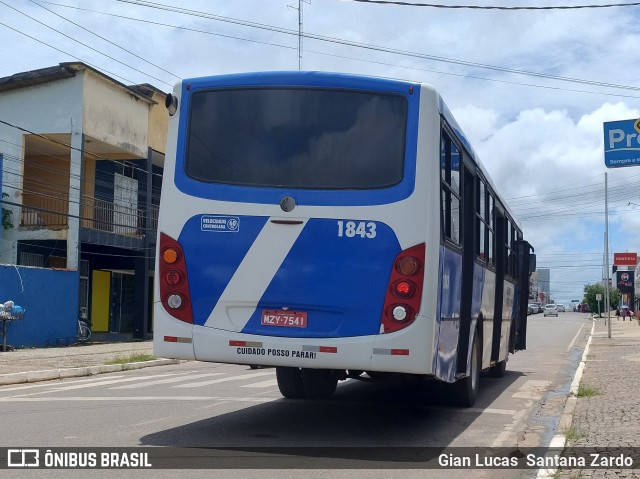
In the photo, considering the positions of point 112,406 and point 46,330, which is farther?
point 46,330

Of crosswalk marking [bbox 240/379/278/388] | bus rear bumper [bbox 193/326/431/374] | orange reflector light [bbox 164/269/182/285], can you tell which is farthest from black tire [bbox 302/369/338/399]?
orange reflector light [bbox 164/269/182/285]

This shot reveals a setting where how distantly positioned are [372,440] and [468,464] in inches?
47.2

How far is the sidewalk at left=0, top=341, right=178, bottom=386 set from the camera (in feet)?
53.1

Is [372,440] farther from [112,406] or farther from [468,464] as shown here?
[112,406]

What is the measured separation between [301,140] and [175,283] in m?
1.80

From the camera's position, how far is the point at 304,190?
7.75 meters

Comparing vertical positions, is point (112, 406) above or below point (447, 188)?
below

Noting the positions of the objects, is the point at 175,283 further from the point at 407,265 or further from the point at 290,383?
the point at 290,383

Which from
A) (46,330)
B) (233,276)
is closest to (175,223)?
(233,276)

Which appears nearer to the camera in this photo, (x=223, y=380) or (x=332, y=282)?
(x=332, y=282)

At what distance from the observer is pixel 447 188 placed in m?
8.33

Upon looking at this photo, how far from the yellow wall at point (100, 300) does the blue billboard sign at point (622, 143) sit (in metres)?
22.1

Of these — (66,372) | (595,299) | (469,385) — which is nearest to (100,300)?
(66,372)

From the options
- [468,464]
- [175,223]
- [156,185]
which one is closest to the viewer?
[468,464]
